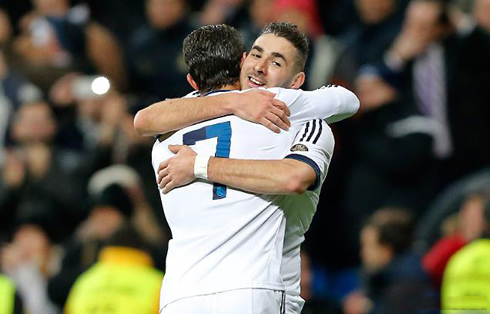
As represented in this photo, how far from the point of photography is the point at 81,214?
30.4 feet

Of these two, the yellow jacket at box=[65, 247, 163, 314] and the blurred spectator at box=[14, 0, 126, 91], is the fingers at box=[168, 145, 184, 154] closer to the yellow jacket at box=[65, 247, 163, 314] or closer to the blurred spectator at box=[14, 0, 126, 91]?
the yellow jacket at box=[65, 247, 163, 314]

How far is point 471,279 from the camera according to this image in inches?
243

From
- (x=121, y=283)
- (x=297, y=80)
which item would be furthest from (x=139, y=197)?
(x=297, y=80)

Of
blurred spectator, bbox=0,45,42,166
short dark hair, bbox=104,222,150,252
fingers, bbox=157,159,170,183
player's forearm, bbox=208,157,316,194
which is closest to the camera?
player's forearm, bbox=208,157,316,194

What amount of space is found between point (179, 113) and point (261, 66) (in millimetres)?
365

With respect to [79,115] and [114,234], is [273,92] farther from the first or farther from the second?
[79,115]

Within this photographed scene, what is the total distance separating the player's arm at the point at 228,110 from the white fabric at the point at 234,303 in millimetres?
610

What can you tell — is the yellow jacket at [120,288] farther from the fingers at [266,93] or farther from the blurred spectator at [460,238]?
the fingers at [266,93]

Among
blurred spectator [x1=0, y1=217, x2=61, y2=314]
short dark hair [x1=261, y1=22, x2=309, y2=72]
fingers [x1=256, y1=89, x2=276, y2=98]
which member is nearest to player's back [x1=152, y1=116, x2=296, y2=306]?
fingers [x1=256, y1=89, x2=276, y2=98]

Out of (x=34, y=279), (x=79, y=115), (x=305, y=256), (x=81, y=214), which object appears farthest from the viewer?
(x=79, y=115)

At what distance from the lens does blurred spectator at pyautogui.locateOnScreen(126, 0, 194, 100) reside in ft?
32.2

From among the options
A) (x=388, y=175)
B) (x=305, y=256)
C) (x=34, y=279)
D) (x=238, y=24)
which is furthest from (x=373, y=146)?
(x=34, y=279)

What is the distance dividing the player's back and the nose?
237 mm

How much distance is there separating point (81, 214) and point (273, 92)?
17.5 feet
